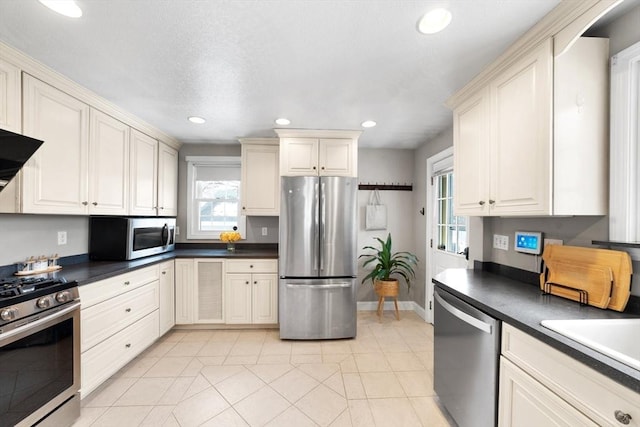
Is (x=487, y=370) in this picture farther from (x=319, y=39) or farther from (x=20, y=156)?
(x=20, y=156)

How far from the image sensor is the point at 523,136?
138 centimetres

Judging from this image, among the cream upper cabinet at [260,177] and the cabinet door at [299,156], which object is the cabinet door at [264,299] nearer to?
the cream upper cabinet at [260,177]

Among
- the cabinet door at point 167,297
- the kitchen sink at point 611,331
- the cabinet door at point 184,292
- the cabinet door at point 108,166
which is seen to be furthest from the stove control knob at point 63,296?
the kitchen sink at point 611,331

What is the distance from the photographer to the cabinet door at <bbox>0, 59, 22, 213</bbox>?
149 cm

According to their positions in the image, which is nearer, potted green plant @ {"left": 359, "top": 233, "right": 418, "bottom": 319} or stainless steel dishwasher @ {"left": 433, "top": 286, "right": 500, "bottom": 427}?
stainless steel dishwasher @ {"left": 433, "top": 286, "right": 500, "bottom": 427}

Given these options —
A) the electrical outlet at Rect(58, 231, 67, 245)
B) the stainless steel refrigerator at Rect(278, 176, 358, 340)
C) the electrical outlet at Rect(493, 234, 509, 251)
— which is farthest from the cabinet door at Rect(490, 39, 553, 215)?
the electrical outlet at Rect(58, 231, 67, 245)

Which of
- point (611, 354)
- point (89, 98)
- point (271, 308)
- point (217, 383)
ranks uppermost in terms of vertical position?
point (89, 98)

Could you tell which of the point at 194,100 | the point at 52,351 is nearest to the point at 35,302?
the point at 52,351

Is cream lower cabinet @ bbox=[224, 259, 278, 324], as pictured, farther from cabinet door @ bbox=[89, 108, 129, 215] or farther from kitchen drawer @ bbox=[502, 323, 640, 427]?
kitchen drawer @ bbox=[502, 323, 640, 427]

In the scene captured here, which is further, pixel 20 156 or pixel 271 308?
pixel 271 308

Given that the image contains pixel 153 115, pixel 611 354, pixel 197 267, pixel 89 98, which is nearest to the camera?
pixel 611 354

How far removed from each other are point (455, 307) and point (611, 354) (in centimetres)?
70

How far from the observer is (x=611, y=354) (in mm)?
808

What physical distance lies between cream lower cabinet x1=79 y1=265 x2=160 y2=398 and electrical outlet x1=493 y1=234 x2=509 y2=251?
9.72 feet
